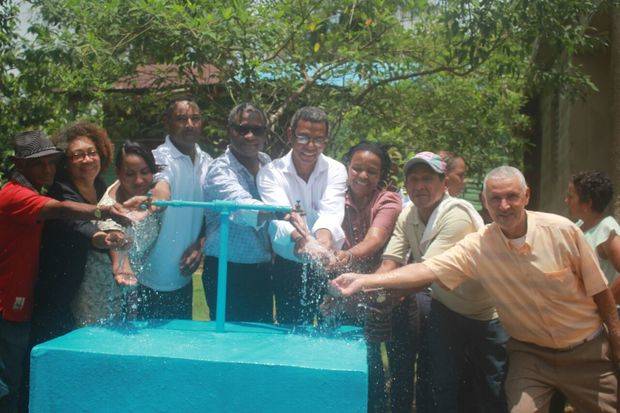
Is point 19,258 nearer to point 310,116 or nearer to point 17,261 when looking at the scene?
point 17,261

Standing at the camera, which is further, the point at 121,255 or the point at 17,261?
the point at 121,255

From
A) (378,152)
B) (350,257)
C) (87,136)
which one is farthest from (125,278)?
(378,152)

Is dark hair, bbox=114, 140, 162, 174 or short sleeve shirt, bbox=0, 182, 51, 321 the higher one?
dark hair, bbox=114, 140, 162, 174

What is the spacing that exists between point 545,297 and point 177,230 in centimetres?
211

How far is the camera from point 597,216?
434 centimetres

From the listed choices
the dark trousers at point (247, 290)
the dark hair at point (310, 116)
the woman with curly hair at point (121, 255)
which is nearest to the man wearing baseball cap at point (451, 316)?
the dark hair at point (310, 116)

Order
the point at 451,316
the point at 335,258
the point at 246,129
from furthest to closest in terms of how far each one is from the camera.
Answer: the point at 246,129, the point at 451,316, the point at 335,258

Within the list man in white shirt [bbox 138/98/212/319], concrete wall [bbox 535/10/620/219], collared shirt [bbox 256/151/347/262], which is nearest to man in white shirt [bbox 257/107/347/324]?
collared shirt [bbox 256/151/347/262]

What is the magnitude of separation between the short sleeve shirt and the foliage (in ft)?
6.69

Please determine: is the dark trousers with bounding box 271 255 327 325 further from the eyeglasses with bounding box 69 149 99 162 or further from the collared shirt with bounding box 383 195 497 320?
the eyeglasses with bounding box 69 149 99 162

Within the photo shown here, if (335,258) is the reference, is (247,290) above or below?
below

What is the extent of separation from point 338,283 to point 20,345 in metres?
1.74

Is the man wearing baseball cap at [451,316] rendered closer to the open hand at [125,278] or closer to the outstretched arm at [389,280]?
the outstretched arm at [389,280]

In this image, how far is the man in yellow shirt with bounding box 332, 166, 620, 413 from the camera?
348cm
